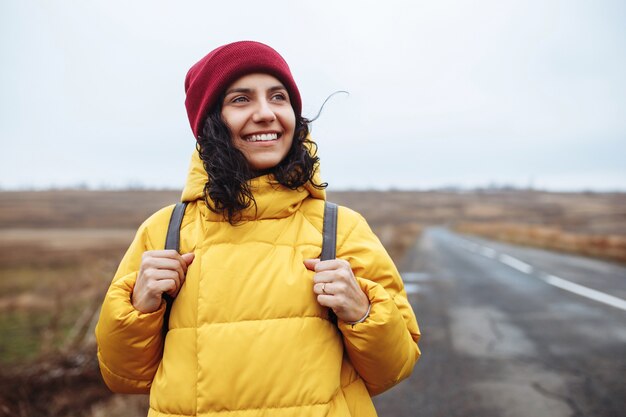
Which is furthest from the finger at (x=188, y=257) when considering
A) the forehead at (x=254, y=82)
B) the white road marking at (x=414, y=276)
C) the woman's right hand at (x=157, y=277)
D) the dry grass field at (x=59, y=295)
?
the white road marking at (x=414, y=276)

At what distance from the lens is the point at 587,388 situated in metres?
3.49

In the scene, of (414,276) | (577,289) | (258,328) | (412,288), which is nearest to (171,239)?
(258,328)

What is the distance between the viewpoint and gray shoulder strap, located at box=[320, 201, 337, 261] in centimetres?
142

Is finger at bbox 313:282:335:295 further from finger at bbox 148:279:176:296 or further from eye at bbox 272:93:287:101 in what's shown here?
eye at bbox 272:93:287:101

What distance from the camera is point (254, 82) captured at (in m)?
1.49

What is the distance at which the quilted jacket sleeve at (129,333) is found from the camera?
1.35m

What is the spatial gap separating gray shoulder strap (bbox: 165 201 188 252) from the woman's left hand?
0.52 metres

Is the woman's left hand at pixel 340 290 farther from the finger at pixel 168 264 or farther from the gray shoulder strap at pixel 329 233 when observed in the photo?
the finger at pixel 168 264

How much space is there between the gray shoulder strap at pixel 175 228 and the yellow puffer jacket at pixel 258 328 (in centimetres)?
3

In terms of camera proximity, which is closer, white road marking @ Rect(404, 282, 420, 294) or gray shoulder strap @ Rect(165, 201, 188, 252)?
gray shoulder strap @ Rect(165, 201, 188, 252)

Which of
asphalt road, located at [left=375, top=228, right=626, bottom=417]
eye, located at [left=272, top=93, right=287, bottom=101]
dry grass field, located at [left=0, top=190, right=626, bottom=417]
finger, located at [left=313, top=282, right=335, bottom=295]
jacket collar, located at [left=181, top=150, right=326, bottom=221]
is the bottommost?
dry grass field, located at [left=0, top=190, right=626, bottom=417]

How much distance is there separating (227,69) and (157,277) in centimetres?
77

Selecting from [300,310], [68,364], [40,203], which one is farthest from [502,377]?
[40,203]

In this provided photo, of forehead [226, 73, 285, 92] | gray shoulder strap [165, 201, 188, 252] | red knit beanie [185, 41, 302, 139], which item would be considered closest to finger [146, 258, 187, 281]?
gray shoulder strap [165, 201, 188, 252]
